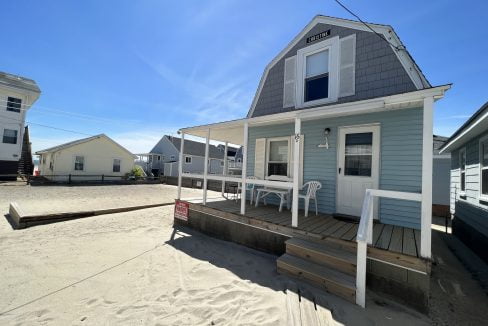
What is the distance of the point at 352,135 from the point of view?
537 cm

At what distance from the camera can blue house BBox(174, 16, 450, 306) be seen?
11.2 ft

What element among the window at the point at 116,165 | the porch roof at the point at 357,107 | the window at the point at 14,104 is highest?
the window at the point at 14,104

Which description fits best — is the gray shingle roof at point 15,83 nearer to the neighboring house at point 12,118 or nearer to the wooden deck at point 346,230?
the neighboring house at point 12,118

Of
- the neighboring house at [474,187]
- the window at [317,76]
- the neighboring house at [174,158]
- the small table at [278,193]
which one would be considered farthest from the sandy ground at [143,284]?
the neighboring house at [174,158]

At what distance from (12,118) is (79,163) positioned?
5465 mm

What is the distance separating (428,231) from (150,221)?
7.09m

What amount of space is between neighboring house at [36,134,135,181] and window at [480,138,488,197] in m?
24.1

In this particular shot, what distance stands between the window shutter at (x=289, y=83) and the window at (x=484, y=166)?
4.70 meters

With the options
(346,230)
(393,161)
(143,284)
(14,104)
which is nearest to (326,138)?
(393,161)

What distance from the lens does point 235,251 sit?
4797 mm

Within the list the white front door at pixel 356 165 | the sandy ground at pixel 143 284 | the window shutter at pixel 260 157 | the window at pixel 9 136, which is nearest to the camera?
the sandy ground at pixel 143 284

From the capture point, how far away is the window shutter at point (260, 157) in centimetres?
706

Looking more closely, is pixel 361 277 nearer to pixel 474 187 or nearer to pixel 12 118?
pixel 474 187

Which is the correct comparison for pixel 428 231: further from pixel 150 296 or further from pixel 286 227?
pixel 150 296
